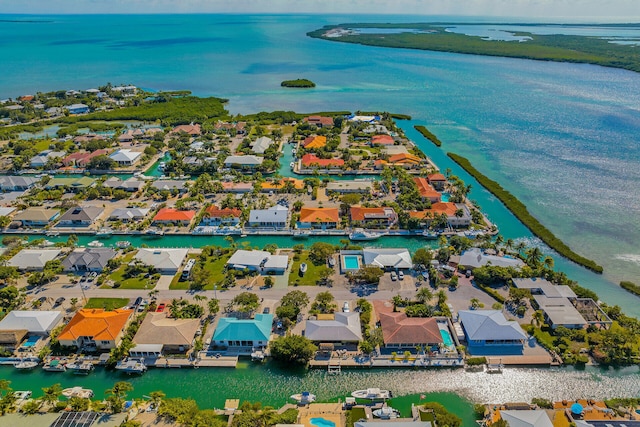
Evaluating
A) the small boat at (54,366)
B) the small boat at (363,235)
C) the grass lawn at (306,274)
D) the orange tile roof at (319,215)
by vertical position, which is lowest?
the small boat at (54,366)

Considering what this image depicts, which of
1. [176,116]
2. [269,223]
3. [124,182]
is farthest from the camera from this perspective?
[176,116]

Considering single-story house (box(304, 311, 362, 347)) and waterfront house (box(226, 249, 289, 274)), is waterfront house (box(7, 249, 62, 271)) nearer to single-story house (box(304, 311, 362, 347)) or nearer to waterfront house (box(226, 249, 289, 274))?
waterfront house (box(226, 249, 289, 274))

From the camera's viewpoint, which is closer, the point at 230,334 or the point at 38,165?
the point at 230,334

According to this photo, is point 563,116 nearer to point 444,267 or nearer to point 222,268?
point 444,267

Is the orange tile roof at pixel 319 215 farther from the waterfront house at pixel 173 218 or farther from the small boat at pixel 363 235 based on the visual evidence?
the waterfront house at pixel 173 218

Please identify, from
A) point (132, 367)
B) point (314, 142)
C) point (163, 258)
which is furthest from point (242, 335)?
point (314, 142)

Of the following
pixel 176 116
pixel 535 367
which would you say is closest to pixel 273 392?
pixel 535 367

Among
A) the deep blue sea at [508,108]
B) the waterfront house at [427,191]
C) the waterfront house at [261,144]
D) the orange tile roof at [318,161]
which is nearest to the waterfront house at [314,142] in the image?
the orange tile roof at [318,161]
